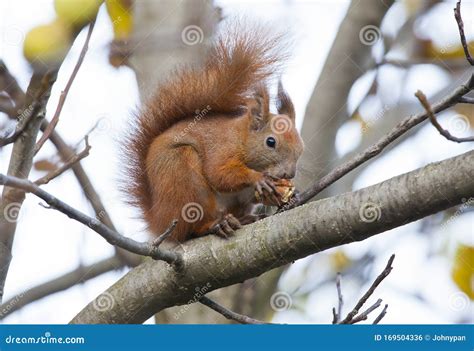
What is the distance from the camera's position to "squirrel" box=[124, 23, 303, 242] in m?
2.96

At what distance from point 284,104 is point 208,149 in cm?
52

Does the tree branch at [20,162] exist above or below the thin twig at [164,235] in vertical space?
above

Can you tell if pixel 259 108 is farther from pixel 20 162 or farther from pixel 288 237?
pixel 20 162

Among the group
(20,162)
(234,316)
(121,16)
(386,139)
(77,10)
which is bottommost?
(234,316)

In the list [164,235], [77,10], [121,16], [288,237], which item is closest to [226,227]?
[288,237]
